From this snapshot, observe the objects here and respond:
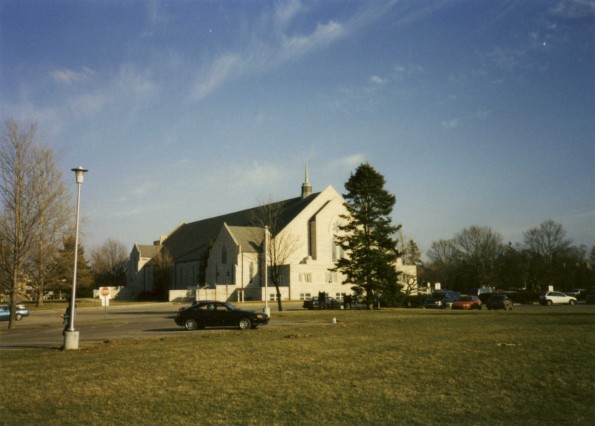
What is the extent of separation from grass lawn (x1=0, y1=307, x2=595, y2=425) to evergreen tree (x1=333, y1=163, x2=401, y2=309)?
26.5 meters

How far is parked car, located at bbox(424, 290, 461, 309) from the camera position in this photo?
160 ft

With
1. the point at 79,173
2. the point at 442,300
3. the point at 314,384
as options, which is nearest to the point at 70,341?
the point at 79,173

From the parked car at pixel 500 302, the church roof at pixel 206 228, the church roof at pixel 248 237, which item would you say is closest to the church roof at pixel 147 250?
the church roof at pixel 206 228

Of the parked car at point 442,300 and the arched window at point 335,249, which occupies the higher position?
the arched window at point 335,249

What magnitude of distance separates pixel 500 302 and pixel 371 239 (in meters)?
11.6

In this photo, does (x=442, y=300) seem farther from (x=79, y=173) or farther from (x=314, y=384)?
(x=314, y=384)

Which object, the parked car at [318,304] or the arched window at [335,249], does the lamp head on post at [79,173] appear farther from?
the arched window at [335,249]

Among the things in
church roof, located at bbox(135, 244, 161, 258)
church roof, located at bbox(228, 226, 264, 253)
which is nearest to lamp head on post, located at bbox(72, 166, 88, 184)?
church roof, located at bbox(228, 226, 264, 253)

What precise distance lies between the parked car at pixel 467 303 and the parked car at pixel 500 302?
2375mm

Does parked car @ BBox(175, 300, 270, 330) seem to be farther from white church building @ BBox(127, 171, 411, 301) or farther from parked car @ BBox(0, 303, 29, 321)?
white church building @ BBox(127, 171, 411, 301)

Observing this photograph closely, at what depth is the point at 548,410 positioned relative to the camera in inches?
326

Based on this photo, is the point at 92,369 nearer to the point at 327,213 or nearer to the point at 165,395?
the point at 165,395

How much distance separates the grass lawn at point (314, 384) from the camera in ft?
26.8

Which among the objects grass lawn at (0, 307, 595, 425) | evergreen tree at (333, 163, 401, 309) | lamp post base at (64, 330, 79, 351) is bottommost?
grass lawn at (0, 307, 595, 425)
